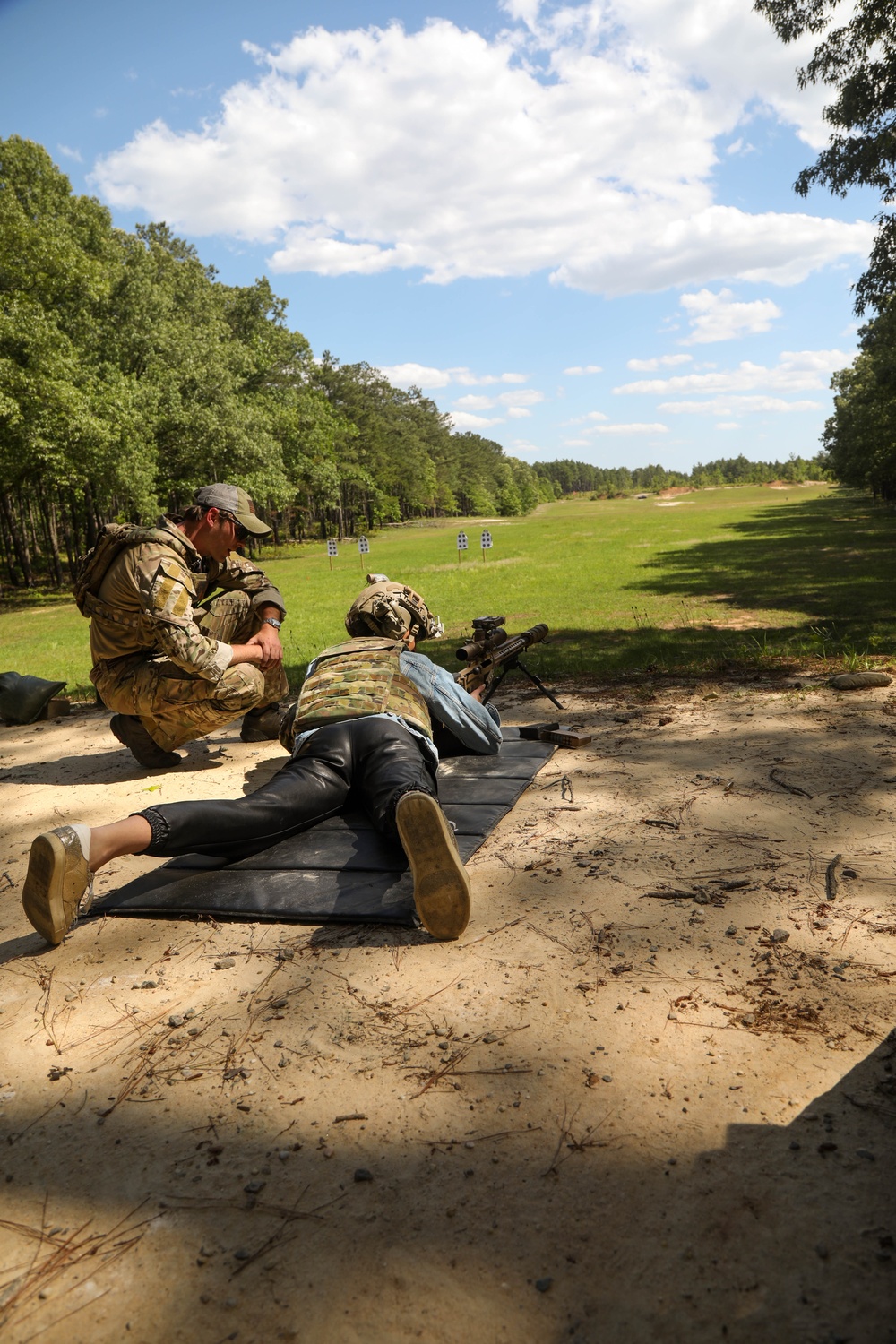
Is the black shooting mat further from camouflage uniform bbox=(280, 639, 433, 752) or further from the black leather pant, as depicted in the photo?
camouflage uniform bbox=(280, 639, 433, 752)

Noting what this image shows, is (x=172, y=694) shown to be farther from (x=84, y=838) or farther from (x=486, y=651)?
(x=84, y=838)

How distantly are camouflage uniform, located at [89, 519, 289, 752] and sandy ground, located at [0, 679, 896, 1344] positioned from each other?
1822 mm

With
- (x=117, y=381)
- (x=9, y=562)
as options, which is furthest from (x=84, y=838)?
(x=9, y=562)

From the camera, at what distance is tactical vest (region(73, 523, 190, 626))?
550 cm

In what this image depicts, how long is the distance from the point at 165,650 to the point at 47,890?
8.22 feet

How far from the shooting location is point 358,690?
14.5 ft

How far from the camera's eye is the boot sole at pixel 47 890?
3.18m

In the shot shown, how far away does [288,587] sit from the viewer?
82.7 ft

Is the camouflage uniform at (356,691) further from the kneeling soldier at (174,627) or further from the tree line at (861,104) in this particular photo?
the tree line at (861,104)

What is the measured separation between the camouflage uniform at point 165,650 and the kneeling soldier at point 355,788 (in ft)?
3.66

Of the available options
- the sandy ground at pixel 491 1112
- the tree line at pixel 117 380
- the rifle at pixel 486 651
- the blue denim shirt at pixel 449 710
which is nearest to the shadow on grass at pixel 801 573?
the rifle at pixel 486 651

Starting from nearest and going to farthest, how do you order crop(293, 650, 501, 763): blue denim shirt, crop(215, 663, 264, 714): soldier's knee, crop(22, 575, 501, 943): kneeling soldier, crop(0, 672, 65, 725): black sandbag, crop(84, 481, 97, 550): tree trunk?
crop(22, 575, 501, 943): kneeling soldier → crop(293, 650, 501, 763): blue denim shirt → crop(215, 663, 264, 714): soldier's knee → crop(0, 672, 65, 725): black sandbag → crop(84, 481, 97, 550): tree trunk

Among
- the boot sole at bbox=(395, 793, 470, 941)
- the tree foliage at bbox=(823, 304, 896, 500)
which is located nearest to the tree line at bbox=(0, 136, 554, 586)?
the boot sole at bbox=(395, 793, 470, 941)

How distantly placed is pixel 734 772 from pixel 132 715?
4056mm
